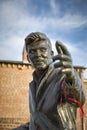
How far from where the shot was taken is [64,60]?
1688mm

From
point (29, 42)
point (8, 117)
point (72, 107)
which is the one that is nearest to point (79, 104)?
point (72, 107)

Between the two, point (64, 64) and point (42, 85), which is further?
point (42, 85)

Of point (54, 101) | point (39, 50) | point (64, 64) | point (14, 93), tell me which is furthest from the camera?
point (14, 93)

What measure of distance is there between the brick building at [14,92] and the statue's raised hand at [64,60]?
17.5m

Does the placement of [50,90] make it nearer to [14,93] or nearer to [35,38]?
[35,38]

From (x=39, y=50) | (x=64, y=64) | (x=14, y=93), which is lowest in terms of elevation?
(x=14, y=93)

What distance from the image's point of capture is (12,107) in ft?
64.2

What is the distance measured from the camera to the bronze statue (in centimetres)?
182

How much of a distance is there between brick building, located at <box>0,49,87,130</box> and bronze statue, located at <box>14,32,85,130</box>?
1704 centimetres

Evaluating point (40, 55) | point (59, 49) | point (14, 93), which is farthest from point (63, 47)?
point (14, 93)

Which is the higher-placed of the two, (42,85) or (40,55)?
(40,55)

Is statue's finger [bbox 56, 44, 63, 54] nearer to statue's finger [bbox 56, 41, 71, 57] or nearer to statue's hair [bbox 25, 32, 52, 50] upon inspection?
statue's finger [bbox 56, 41, 71, 57]

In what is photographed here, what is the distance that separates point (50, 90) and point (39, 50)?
0.29 metres

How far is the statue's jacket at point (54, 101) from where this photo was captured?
186 centimetres
